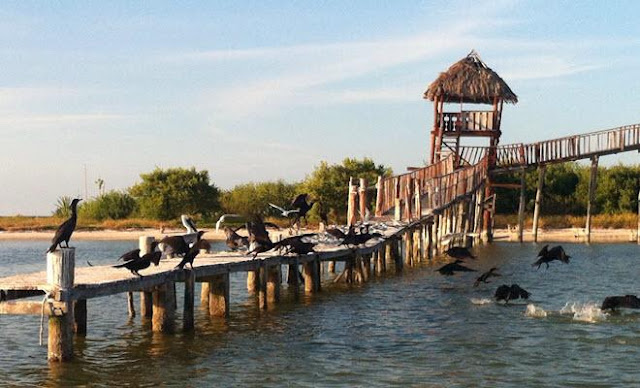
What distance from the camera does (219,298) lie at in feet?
70.8

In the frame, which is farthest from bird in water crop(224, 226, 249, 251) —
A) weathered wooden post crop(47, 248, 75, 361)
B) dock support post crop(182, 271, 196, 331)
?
weathered wooden post crop(47, 248, 75, 361)

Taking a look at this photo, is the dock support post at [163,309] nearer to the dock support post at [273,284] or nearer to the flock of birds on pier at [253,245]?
the flock of birds on pier at [253,245]

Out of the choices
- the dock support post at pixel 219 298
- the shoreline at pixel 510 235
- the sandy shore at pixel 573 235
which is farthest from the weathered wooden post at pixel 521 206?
the dock support post at pixel 219 298

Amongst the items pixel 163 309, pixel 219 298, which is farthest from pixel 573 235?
pixel 163 309

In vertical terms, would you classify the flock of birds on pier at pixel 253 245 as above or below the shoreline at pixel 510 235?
above

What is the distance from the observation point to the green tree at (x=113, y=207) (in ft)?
241

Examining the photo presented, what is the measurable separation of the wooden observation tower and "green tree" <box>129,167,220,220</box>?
22.2m

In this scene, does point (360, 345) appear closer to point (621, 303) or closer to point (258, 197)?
point (621, 303)

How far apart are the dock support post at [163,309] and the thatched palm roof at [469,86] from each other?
33988 millimetres

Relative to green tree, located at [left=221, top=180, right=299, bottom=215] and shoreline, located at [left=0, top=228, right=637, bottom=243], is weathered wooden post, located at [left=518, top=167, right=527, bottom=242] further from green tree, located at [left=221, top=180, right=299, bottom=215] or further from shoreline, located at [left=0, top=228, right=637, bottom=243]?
green tree, located at [left=221, top=180, right=299, bottom=215]

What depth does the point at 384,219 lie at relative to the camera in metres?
36.7

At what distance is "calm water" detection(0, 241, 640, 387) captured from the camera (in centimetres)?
1600

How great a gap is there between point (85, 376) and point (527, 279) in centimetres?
2010

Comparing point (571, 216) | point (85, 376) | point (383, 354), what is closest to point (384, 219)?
point (383, 354)
